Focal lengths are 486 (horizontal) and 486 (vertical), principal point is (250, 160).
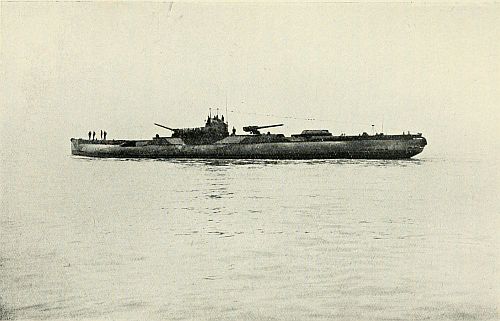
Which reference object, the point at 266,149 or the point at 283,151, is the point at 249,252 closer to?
the point at 266,149

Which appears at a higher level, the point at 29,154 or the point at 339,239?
the point at 29,154

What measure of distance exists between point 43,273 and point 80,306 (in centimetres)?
67

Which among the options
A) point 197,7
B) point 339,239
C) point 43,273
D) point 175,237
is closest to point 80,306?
point 43,273

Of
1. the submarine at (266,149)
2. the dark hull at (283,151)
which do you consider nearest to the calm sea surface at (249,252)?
the submarine at (266,149)

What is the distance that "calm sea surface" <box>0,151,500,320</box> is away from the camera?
16.1 feet

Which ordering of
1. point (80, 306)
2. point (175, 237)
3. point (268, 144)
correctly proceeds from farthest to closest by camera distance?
point (268, 144), point (175, 237), point (80, 306)

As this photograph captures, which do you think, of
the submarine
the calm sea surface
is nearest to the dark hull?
the submarine

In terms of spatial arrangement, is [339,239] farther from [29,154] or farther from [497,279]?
[29,154]

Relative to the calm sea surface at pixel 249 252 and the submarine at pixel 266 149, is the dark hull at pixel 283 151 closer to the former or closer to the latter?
the submarine at pixel 266 149

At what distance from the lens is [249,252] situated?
5504 millimetres

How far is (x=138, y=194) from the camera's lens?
723 centimetres

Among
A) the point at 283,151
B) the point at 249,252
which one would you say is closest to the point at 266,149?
the point at 283,151

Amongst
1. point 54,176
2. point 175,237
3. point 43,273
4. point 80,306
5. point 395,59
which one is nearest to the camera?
point 80,306

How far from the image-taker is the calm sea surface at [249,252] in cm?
489
